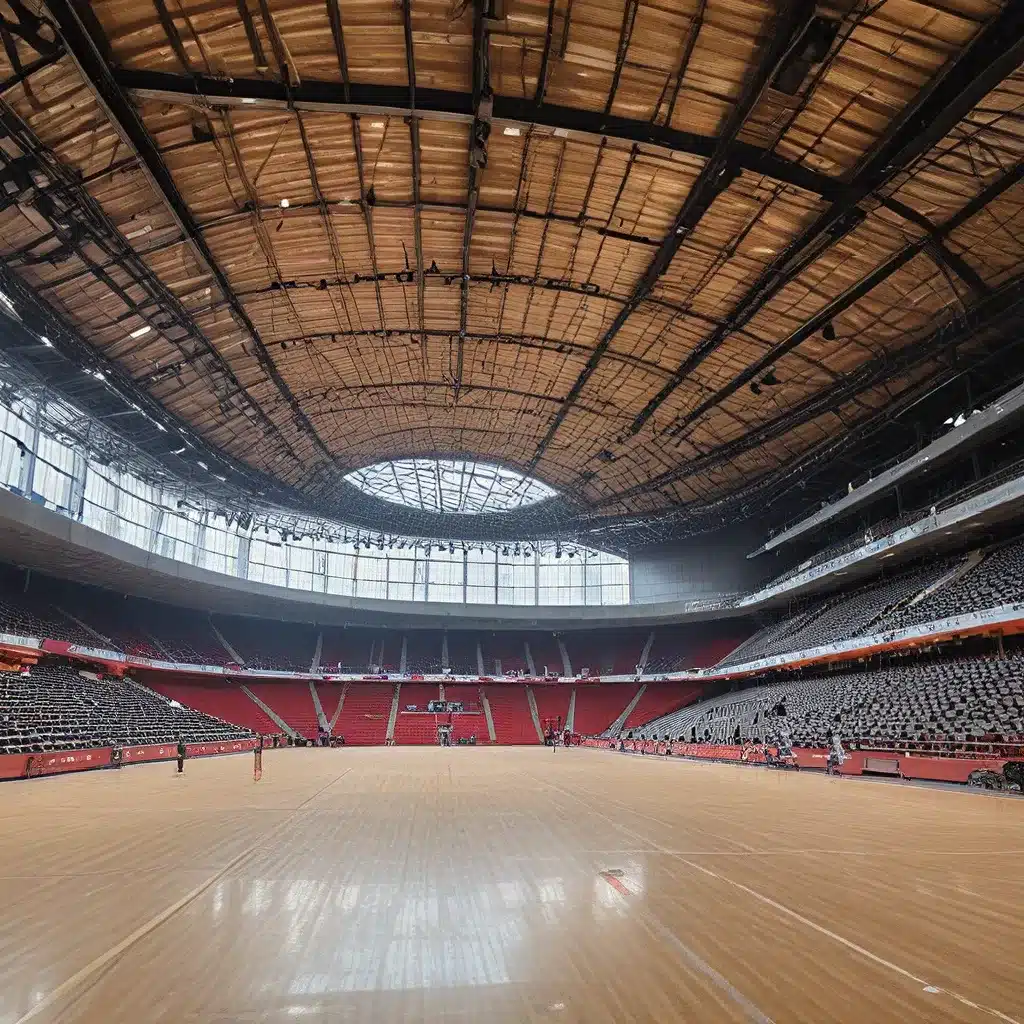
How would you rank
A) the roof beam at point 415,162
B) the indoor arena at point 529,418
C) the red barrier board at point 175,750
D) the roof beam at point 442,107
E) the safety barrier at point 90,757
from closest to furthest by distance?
the indoor arena at point 529,418
the roof beam at point 415,162
the roof beam at point 442,107
the safety barrier at point 90,757
the red barrier board at point 175,750

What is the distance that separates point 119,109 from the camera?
1452cm

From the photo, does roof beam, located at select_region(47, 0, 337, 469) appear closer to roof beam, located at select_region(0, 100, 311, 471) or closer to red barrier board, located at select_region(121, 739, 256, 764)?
roof beam, located at select_region(0, 100, 311, 471)

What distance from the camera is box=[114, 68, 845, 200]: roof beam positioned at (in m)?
14.2

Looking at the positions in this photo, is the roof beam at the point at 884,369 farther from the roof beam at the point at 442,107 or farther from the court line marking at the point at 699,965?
the court line marking at the point at 699,965

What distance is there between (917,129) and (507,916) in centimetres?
1644

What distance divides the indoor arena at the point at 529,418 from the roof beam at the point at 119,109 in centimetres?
12

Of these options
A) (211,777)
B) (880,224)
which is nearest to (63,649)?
(211,777)

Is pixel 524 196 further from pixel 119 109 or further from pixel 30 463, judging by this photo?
pixel 30 463

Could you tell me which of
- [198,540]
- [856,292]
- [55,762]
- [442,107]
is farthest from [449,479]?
[442,107]

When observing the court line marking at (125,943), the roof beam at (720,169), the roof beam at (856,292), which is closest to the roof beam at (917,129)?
the roof beam at (856,292)

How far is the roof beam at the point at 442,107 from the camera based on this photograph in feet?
46.7

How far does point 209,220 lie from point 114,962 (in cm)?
1792

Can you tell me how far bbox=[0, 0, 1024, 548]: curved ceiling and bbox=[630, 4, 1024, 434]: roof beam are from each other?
6 centimetres

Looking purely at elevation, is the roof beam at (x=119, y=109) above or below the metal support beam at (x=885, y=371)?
above
